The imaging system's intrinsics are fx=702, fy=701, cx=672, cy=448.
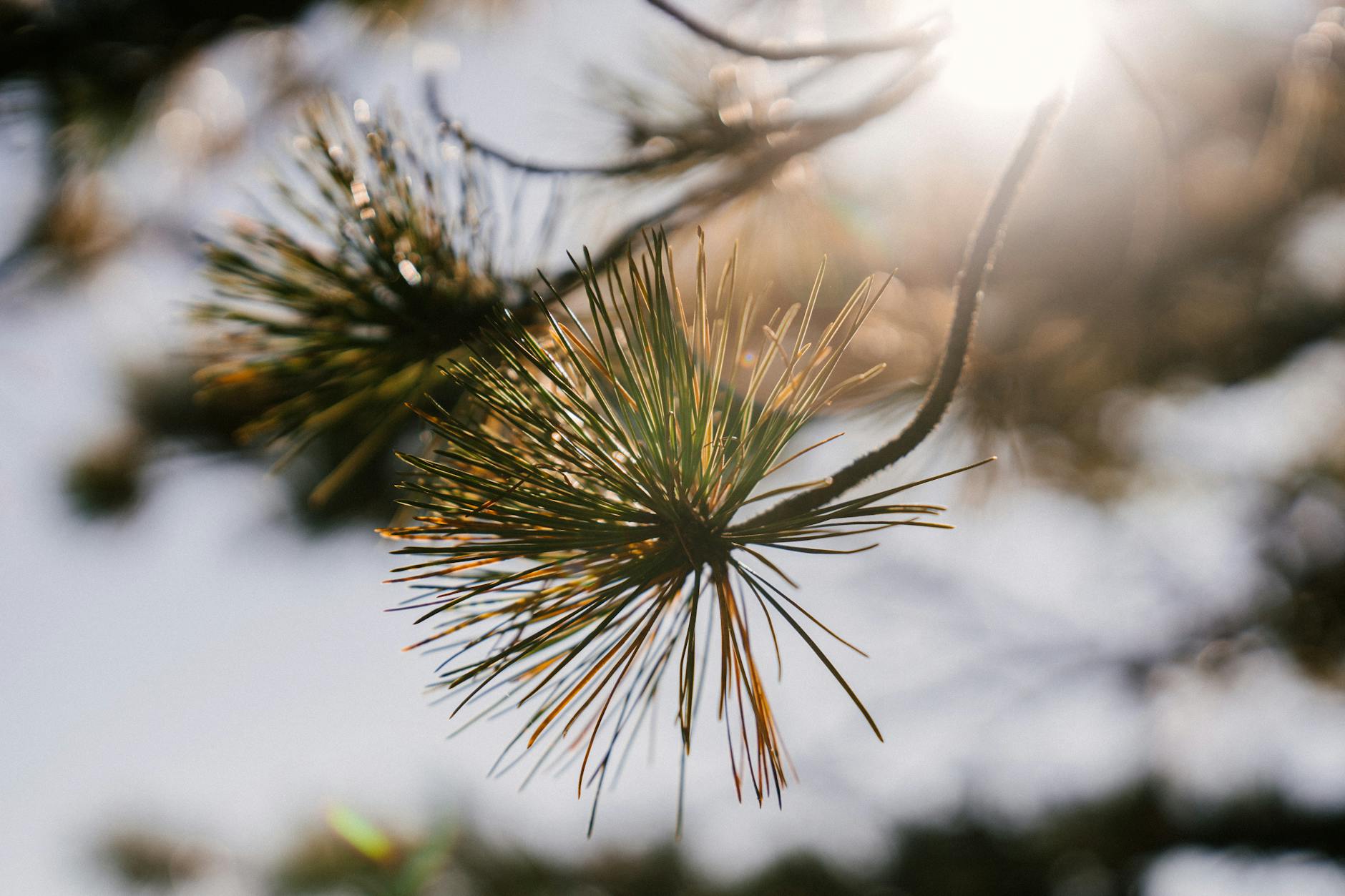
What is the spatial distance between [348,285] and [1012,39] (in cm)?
66

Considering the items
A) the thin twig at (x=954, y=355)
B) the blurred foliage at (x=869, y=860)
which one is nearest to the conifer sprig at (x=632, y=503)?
the thin twig at (x=954, y=355)

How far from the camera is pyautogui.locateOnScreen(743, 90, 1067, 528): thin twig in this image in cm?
34

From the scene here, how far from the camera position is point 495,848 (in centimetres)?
284

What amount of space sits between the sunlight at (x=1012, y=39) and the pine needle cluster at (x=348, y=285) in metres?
0.44

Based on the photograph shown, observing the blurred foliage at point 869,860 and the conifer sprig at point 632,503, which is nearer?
the conifer sprig at point 632,503

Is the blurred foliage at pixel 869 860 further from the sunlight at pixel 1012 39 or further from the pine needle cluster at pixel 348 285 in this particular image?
the pine needle cluster at pixel 348 285

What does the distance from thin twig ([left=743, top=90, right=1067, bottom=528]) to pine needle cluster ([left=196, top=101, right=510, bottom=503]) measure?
256 millimetres

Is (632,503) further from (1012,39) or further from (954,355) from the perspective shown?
(1012,39)

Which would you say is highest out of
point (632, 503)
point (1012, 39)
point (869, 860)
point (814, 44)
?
point (1012, 39)

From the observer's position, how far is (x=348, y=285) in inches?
19.2

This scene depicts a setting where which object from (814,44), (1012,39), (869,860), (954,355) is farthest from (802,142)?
(869,860)

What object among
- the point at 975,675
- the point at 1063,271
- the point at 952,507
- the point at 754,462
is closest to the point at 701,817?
the point at 975,675

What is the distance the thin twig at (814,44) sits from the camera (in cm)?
49

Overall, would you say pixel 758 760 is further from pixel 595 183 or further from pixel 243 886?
pixel 243 886
